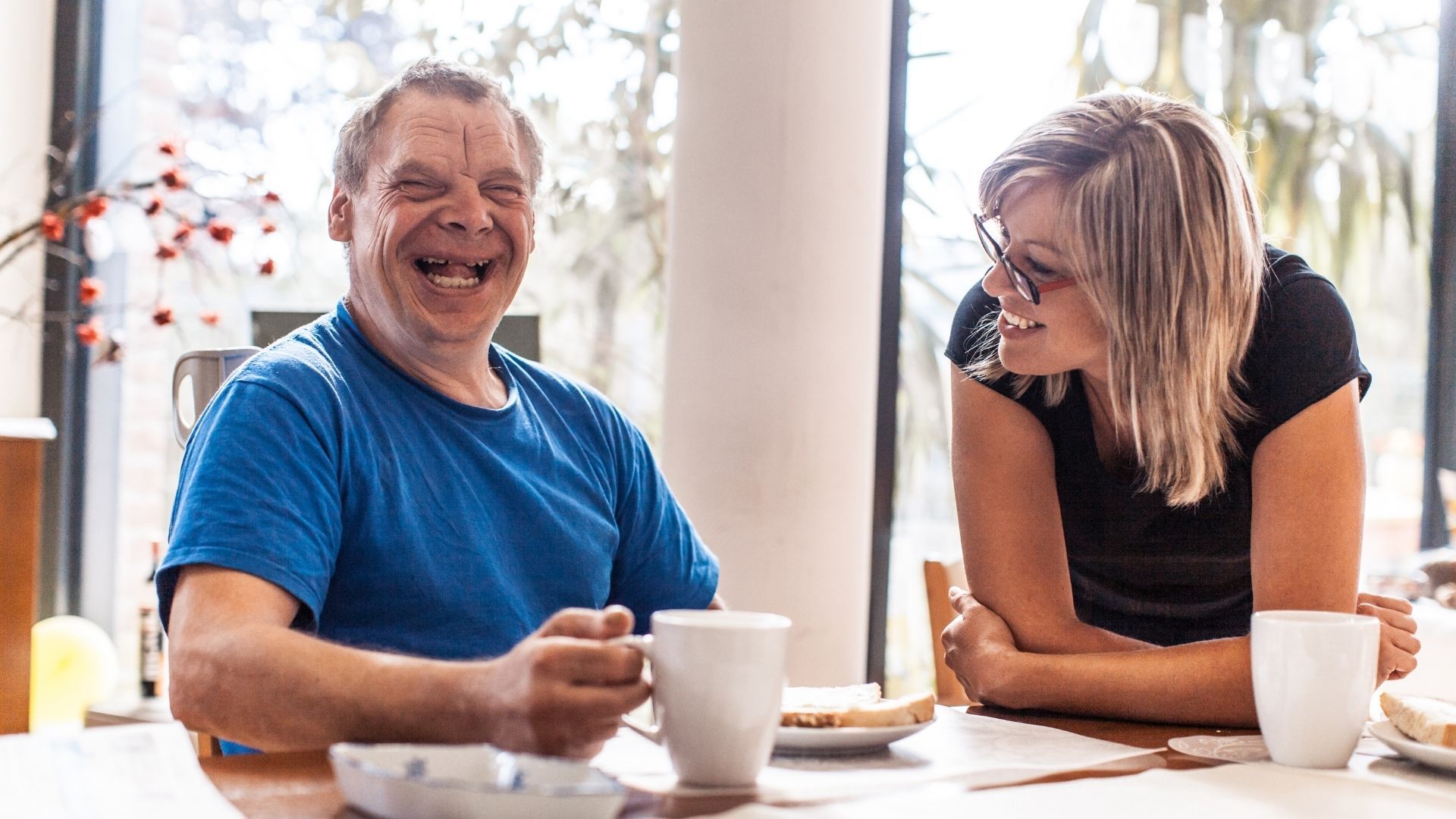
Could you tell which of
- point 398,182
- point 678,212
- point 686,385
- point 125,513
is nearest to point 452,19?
point 678,212

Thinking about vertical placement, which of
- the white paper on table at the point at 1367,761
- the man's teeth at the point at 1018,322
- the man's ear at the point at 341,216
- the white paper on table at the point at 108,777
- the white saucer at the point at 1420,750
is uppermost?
the man's ear at the point at 341,216

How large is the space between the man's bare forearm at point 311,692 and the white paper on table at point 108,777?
0.19 ft

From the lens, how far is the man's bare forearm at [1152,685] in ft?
3.77

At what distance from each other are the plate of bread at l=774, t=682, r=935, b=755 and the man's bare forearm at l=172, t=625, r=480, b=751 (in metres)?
0.22

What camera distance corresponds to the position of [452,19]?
11.1ft

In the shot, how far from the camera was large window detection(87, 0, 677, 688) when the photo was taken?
3180 mm

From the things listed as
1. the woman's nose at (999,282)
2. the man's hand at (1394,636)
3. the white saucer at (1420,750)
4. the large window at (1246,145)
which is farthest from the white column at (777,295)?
the white saucer at (1420,750)

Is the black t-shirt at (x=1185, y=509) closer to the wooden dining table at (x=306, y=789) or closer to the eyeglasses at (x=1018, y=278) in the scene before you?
the eyeglasses at (x=1018, y=278)

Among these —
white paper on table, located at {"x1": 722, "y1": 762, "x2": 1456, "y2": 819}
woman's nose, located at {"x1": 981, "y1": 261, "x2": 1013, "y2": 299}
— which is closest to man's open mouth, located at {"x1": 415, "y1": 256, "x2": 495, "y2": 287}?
woman's nose, located at {"x1": 981, "y1": 261, "x2": 1013, "y2": 299}

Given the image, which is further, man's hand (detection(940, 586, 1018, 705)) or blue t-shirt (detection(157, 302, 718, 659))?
man's hand (detection(940, 586, 1018, 705))

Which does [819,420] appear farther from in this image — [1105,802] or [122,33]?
[122,33]

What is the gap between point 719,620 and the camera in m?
0.82

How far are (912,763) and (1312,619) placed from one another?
1.05 feet

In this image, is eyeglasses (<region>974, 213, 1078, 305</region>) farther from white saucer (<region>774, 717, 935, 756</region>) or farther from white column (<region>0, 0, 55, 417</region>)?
white column (<region>0, 0, 55, 417</region>)
